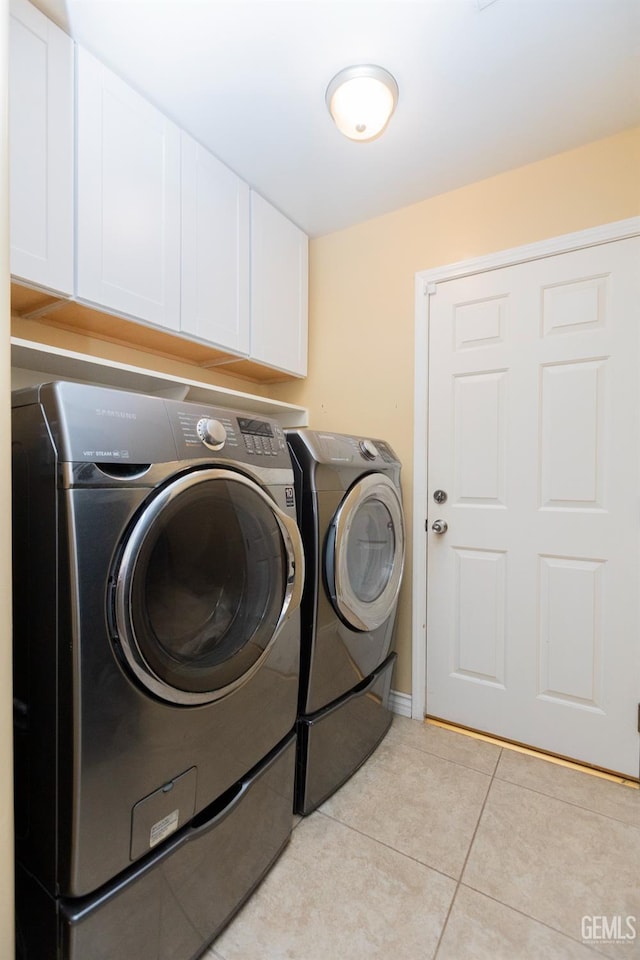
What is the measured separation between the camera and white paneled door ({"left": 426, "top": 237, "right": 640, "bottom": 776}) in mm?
1626

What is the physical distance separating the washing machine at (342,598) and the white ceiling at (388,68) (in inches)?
44.5

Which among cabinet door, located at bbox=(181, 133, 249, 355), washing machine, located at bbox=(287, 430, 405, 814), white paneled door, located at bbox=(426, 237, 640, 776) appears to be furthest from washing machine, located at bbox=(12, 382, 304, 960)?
white paneled door, located at bbox=(426, 237, 640, 776)

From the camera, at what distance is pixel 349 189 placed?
6.34ft

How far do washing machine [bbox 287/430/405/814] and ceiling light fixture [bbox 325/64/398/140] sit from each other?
1017mm

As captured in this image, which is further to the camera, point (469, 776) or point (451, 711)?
point (451, 711)

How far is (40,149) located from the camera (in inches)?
46.2

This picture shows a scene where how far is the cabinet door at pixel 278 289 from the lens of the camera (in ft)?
6.35

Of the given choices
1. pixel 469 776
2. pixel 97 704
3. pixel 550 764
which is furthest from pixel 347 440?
pixel 550 764

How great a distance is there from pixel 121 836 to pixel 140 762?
0.44 feet

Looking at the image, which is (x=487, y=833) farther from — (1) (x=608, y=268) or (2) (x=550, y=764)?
(1) (x=608, y=268)

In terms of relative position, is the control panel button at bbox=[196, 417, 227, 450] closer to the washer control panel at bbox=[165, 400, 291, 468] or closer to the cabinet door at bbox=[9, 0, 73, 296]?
the washer control panel at bbox=[165, 400, 291, 468]

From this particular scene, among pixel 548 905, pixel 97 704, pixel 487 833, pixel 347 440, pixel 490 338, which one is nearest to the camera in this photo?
pixel 97 704

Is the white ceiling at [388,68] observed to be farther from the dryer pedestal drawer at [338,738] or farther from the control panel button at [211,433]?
the dryer pedestal drawer at [338,738]

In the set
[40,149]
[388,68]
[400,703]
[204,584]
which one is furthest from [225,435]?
[400,703]
